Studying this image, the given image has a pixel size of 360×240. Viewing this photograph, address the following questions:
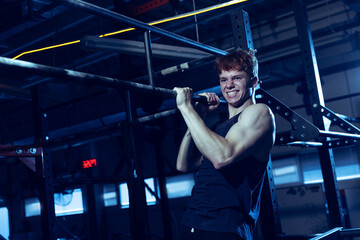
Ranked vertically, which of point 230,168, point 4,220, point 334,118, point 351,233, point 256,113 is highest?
point 334,118

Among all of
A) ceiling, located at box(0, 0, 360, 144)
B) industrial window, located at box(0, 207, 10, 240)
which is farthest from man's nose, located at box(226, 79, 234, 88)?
industrial window, located at box(0, 207, 10, 240)

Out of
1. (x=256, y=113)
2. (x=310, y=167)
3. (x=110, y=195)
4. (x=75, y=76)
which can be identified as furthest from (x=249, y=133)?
(x=110, y=195)

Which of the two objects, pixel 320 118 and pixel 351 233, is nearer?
pixel 351 233

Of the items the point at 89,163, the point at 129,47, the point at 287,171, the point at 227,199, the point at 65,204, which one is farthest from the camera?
the point at 65,204

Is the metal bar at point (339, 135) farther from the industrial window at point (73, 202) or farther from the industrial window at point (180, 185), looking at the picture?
the industrial window at point (73, 202)

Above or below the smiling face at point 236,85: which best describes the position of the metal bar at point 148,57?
above

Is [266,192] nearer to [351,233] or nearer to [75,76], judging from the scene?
[351,233]

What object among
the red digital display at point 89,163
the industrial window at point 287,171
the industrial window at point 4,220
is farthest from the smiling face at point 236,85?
the industrial window at point 4,220

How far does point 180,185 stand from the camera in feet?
27.2

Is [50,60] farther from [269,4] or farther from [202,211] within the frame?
[202,211]

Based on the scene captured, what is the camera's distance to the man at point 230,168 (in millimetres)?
1562

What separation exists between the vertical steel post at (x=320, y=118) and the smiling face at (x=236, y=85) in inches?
47.9

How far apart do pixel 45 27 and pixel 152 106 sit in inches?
68.1

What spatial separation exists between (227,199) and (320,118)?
1.52 metres
